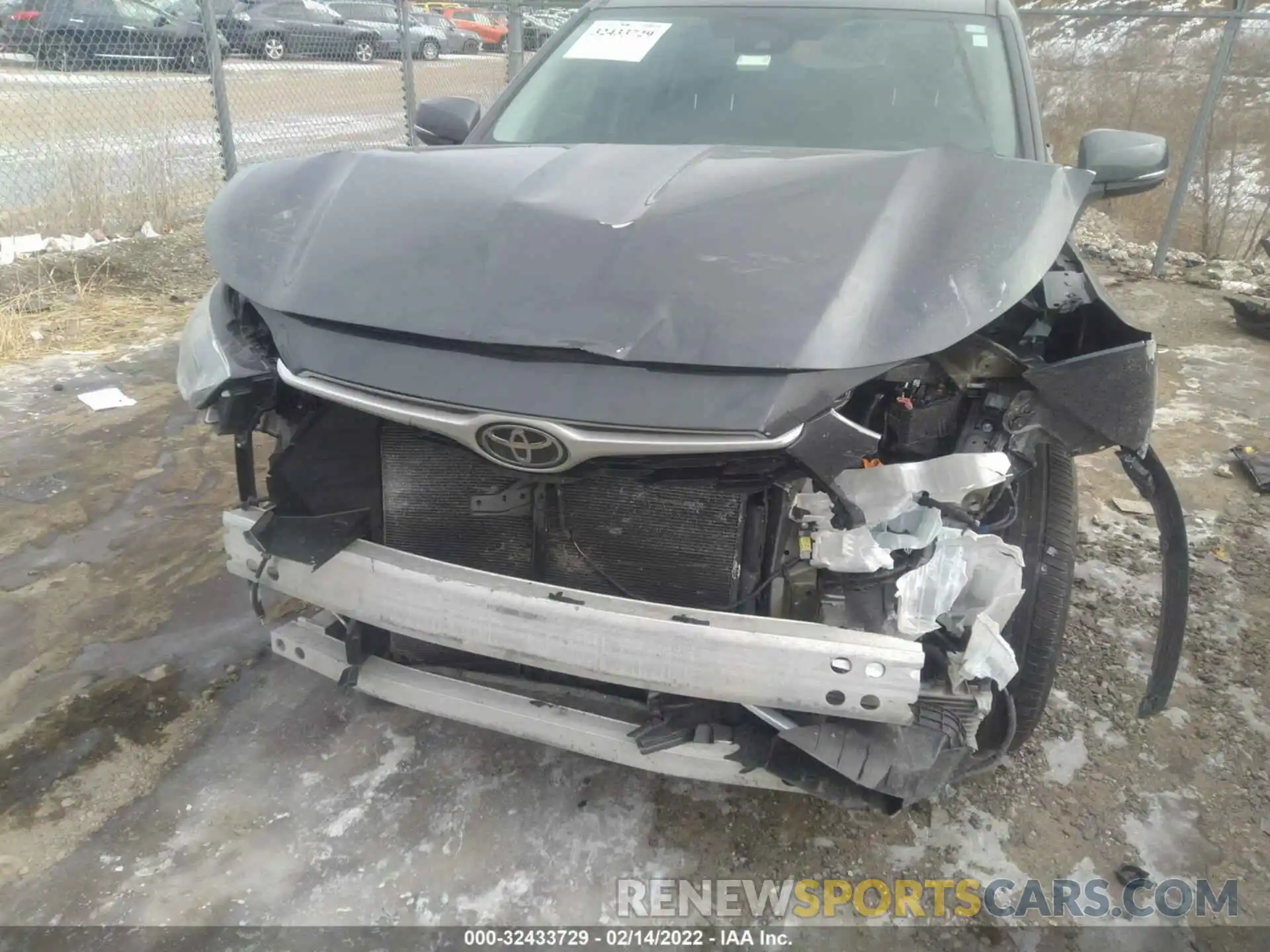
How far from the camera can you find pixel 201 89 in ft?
21.5

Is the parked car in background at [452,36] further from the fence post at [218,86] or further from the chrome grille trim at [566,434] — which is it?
the chrome grille trim at [566,434]

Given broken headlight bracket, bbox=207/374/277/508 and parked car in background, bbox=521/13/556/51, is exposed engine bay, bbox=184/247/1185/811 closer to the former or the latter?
broken headlight bracket, bbox=207/374/277/508

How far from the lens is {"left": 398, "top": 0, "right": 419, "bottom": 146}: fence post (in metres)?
7.53

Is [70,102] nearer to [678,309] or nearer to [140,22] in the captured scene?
[140,22]

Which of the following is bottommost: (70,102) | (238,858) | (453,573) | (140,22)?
(238,858)

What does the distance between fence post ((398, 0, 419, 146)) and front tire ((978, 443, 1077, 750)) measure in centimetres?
668

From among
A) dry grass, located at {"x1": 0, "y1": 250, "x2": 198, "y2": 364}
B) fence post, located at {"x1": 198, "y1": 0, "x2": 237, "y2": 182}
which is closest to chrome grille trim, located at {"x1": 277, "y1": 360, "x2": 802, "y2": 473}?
dry grass, located at {"x1": 0, "y1": 250, "x2": 198, "y2": 364}

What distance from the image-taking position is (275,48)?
7957 millimetres

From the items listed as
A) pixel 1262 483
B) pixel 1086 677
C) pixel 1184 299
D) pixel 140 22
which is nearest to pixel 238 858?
pixel 1086 677

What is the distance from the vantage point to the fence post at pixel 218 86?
6078mm

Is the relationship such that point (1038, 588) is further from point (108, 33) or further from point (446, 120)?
point (108, 33)

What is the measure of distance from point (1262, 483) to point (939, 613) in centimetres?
310

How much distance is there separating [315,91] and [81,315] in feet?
12.4

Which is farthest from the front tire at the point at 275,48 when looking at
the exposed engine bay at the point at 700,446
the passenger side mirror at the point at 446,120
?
the exposed engine bay at the point at 700,446
